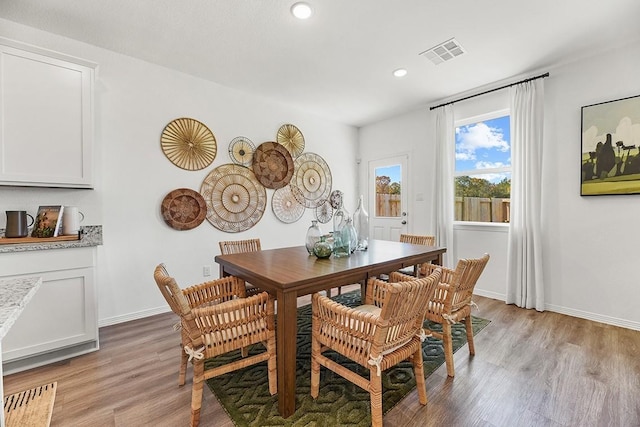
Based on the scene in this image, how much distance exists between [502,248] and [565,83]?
193 centimetres

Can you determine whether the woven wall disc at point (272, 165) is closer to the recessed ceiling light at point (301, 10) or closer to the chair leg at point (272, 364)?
the recessed ceiling light at point (301, 10)

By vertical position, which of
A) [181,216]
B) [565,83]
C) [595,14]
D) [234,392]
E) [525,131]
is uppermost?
[595,14]

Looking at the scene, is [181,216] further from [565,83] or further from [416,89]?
[565,83]

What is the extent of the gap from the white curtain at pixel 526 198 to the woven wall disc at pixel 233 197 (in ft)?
10.3

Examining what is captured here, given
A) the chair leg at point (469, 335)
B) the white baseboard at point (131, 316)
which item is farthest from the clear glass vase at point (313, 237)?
the white baseboard at point (131, 316)

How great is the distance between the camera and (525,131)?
332cm

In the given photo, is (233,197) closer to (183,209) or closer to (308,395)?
(183,209)

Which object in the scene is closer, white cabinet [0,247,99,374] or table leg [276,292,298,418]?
table leg [276,292,298,418]

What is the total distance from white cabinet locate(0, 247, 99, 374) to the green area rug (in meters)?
1.10

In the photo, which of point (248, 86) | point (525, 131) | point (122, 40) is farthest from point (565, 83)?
Answer: point (122, 40)

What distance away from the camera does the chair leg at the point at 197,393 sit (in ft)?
5.08

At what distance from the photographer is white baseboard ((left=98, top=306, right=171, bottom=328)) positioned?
2883 mm

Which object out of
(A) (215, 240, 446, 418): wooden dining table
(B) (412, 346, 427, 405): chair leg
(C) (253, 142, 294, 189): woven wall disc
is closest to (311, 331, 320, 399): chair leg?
(A) (215, 240, 446, 418): wooden dining table

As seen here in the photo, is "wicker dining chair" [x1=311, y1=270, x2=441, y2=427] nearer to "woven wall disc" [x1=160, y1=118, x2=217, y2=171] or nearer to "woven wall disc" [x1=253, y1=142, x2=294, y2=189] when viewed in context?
"woven wall disc" [x1=160, y1=118, x2=217, y2=171]
